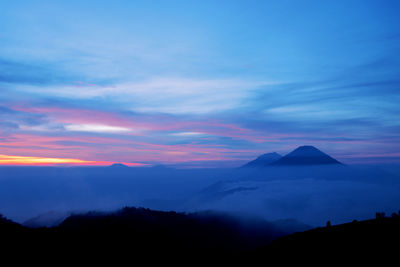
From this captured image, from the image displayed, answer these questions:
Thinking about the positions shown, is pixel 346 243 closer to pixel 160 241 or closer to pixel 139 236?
pixel 139 236

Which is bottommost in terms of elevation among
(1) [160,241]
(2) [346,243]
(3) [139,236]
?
(1) [160,241]

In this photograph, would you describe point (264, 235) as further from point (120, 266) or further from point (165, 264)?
point (120, 266)

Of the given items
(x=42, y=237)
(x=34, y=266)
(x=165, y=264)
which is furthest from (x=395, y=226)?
(x=42, y=237)

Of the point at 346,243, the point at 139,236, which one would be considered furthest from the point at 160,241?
the point at 346,243

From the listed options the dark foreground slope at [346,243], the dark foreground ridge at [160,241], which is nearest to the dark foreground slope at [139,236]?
the dark foreground ridge at [160,241]

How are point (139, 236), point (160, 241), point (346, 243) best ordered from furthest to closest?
1. point (160, 241)
2. point (139, 236)
3. point (346, 243)

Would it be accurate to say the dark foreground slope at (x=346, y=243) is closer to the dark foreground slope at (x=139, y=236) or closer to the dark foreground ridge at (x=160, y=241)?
the dark foreground ridge at (x=160, y=241)

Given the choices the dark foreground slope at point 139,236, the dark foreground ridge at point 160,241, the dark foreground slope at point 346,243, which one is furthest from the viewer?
the dark foreground slope at point 139,236

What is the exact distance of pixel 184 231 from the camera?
438 ft

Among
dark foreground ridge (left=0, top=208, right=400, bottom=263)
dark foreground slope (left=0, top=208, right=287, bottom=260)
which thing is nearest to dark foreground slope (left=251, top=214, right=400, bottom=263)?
dark foreground ridge (left=0, top=208, right=400, bottom=263)

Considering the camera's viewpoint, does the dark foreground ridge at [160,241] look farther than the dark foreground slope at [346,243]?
Yes

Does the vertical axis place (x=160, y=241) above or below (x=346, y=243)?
below

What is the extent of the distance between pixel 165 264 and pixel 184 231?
77.3 metres

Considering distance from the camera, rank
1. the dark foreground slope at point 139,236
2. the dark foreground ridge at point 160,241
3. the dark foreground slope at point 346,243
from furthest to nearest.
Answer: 1. the dark foreground slope at point 139,236
2. the dark foreground ridge at point 160,241
3. the dark foreground slope at point 346,243
